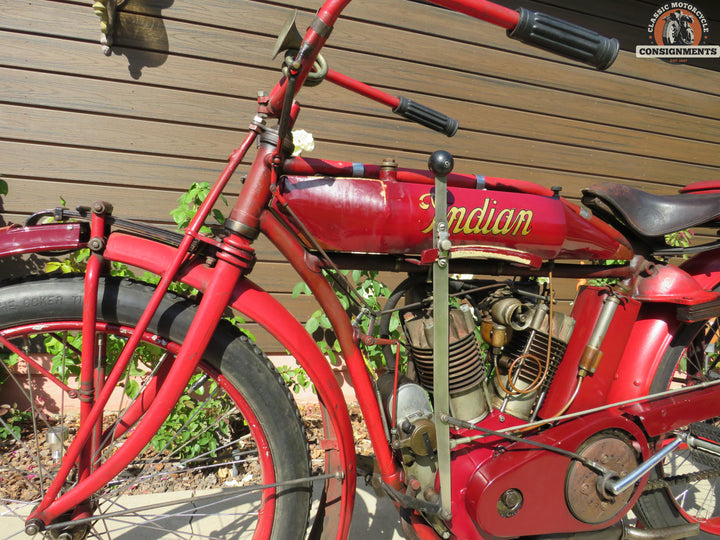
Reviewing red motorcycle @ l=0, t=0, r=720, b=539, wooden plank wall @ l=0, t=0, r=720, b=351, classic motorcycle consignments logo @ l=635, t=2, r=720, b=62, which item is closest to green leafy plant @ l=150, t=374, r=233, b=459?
red motorcycle @ l=0, t=0, r=720, b=539

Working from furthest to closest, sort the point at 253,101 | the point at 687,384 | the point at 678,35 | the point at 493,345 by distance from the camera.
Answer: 1. the point at 678,35
2. the point at 253,101
3. the point at 687,384
4. the point at 493,345

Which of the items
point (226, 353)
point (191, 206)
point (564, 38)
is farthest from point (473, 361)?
point (191, 206)

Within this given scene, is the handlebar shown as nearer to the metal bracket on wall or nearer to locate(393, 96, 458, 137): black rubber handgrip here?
locate(393, 96, 458, 137): black rubber handgrip

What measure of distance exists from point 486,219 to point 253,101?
6.68 ft

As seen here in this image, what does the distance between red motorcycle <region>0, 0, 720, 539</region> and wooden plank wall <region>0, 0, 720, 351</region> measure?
139 centimetres

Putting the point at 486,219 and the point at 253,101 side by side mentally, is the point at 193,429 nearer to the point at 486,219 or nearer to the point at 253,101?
the point at 486,219

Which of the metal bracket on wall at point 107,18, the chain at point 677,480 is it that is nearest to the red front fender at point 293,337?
the chain at point 677,480

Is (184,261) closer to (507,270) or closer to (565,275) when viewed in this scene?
(507,270)

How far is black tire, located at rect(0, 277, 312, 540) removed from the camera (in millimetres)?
1118

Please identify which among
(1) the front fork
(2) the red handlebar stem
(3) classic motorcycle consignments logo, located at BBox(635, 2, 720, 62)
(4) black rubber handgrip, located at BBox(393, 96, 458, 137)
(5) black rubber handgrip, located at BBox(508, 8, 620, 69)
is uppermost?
(3) classic motorcycle consignments logo, located at BBox(635, 2, 720, 62)

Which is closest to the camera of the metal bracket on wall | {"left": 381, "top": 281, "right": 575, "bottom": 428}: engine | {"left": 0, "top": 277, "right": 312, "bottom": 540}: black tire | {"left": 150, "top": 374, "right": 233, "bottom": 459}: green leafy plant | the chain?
Answer: {"left": 0, "top": 277, "right": 312, "bottom": 540}: black tire

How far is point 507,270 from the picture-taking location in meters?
1.46

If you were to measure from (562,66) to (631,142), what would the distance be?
0.93m

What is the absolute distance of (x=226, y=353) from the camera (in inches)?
47.6
